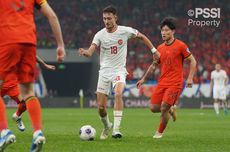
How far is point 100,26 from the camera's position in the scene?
4175 cm

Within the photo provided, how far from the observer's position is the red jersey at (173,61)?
532 inches

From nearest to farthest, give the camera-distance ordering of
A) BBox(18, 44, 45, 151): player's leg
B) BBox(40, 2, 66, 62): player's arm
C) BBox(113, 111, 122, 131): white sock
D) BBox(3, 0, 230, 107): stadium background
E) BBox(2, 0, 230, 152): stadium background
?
BBox(40, 2, 66, 62): player's arm
BBox(18, 44, 45, 151): player's leg
BBox(113, 111, 122, 131): white sock
BBox(2, 0, 230, 152): stadium background
BBox(3, 0, 230, 107): stadium background

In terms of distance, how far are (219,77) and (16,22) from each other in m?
22.4

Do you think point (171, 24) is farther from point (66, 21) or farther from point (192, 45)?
point (66, 21)

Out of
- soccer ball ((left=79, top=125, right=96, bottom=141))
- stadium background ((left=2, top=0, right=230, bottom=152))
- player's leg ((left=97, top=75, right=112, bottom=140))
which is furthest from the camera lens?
stadium background ((left=2, top=0, right=230, bottom=152))

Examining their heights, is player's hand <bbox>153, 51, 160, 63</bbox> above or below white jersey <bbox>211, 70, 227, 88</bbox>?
above

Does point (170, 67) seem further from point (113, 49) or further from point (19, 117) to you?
point (19, 117)

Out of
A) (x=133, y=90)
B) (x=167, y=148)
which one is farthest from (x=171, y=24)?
(x=133, y=90)

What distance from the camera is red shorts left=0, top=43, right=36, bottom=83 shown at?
27.4 ft

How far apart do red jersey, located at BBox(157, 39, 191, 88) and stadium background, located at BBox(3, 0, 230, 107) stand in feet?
77.9

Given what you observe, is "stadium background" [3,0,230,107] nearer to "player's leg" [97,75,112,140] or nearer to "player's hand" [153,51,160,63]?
"player's hand" [153,51,160,63]

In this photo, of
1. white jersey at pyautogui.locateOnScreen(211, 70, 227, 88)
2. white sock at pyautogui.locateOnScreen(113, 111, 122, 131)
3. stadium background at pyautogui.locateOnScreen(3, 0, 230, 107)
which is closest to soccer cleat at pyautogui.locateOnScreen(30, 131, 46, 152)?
white sock at pyautogui.locateOnScreen(113, 111, 122, 131)

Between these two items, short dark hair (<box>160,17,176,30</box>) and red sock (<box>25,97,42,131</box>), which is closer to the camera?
red sock (<box>25,97,42,131</box>)
